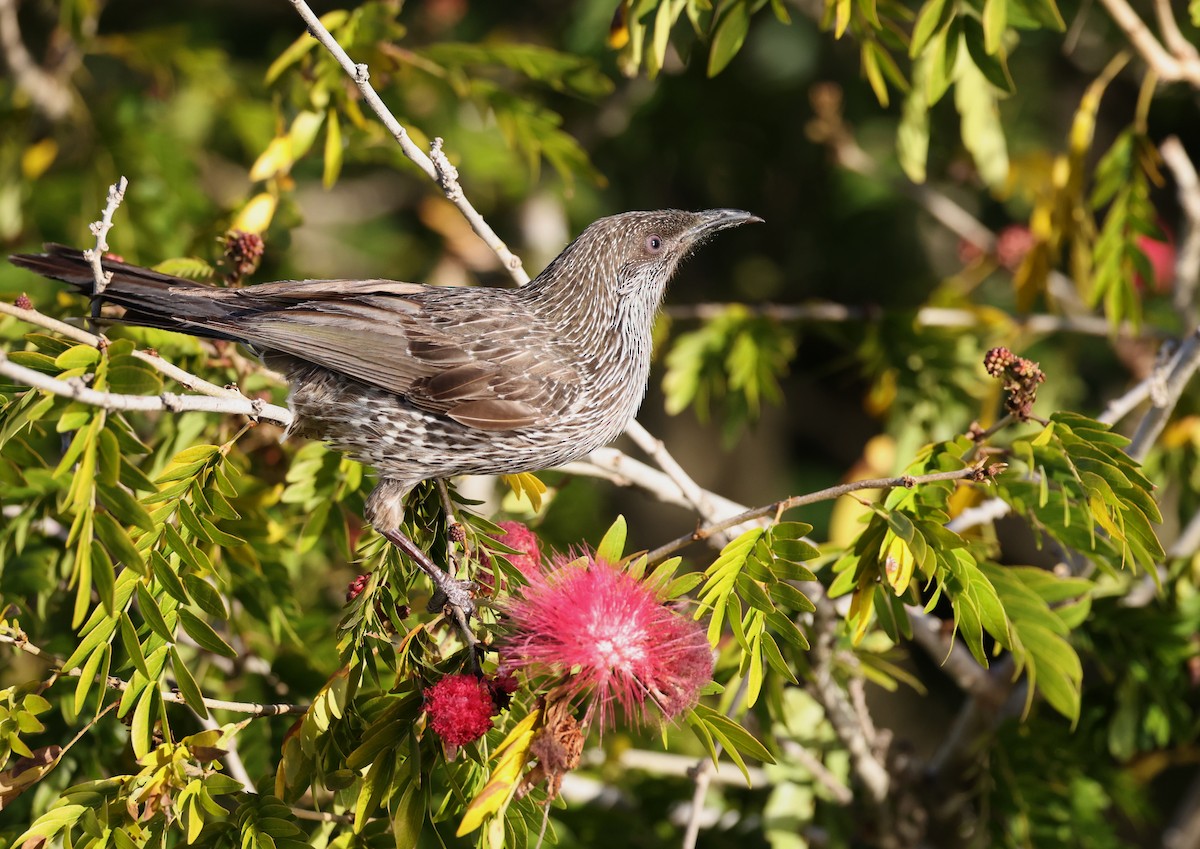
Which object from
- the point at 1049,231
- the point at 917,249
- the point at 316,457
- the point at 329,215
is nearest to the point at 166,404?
the point at 316,457

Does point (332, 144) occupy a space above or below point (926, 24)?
below

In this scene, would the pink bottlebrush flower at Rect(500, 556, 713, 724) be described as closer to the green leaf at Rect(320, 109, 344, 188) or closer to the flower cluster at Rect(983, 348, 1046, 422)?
the flower cluster at Rect(983, 348, 1046, 422)

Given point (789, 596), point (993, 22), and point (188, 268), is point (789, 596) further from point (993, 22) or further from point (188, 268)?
point (188, 268)

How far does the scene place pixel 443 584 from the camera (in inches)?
113

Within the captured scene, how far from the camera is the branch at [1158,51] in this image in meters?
4.11

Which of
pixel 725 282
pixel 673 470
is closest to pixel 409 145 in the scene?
pixel 673 470

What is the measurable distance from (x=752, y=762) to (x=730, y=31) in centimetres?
253

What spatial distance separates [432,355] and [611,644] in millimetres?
1207

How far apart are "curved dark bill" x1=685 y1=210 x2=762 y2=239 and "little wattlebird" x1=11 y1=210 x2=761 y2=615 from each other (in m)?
0.04

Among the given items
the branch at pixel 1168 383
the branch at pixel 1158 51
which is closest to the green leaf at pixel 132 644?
the branch at pixel 1168 383

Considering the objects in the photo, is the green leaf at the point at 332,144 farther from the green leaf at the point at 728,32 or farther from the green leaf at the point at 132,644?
the green leaf at the point at 132,644

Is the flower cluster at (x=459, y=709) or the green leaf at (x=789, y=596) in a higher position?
the green leaf at (x=789, y=596)

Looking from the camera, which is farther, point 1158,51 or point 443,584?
point 1158,51

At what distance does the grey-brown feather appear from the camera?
126 inches
